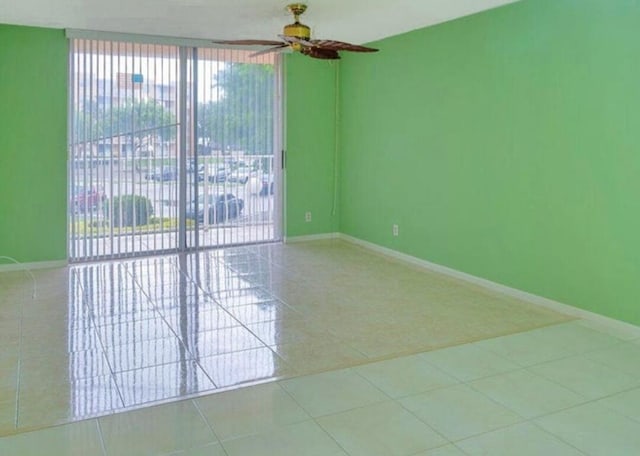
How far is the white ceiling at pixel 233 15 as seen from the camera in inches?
168

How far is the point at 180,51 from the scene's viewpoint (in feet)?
18.9

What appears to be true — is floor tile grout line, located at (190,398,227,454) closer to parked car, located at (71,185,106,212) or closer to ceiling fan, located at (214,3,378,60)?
ceiling fan, located at (214,3,378,60)

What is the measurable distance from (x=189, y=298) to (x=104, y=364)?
1317 millimetres

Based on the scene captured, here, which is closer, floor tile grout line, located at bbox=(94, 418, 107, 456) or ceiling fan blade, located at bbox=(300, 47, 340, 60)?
floor tile grout line, located at bbox=(94, 418, 107, 456)

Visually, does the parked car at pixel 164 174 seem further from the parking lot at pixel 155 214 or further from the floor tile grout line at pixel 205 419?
the floor tile grout line at pixel 205 419

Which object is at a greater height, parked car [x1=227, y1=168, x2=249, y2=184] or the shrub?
parked car [x1=227, y1=168, x2=249, y2=184]

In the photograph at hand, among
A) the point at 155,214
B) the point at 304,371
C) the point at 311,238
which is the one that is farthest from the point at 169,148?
the point at 304,371

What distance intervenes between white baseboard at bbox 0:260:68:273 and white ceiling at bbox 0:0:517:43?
7.15 ft

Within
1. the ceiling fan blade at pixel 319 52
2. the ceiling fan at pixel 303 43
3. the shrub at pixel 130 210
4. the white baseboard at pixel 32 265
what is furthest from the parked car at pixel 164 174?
the ceiling fan blade at pixel 319 52

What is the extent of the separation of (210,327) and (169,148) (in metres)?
2.74

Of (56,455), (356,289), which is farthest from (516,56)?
(56,455)

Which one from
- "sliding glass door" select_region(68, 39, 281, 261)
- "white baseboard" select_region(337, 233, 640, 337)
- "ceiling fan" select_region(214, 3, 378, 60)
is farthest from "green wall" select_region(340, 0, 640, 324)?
"sliding glass door" select_region(68, 39, 281, 261)

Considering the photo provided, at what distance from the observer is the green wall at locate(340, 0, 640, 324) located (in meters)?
3.63

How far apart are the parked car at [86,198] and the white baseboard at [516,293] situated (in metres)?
2.85
